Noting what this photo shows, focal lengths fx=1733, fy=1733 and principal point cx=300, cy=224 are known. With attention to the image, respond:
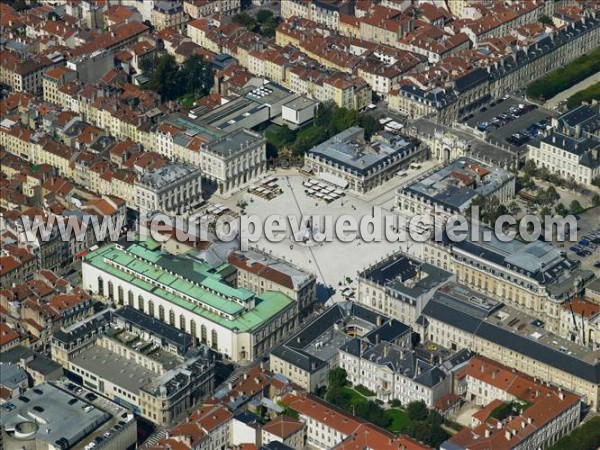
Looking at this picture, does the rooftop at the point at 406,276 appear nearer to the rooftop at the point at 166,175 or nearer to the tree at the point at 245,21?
the rooftop at the point at 166,175

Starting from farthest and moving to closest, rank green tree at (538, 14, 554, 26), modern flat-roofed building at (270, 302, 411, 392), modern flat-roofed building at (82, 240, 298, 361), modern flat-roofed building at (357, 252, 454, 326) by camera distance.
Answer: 1. green tree at (538, 14, 554, 26)
2. modern flat-roofed building at (357, 252, 454, 326)
3. modern flat-roofed building at (82, 240, 298, 361)
4. modern flat-roofed building at (270, 302, 411, 392)

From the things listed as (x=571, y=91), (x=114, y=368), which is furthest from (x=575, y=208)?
(x=114, y=368)

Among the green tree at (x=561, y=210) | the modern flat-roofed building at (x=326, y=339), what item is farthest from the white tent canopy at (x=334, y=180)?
the modern flat-roofed building at (x=326, y=339)

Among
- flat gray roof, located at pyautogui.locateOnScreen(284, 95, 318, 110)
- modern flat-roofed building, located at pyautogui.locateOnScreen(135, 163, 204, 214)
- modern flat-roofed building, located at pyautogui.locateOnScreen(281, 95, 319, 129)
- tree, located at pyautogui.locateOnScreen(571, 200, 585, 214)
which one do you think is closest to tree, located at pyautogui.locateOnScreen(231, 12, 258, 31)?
flat gray roof, located at pyautogui.locateOnScreen(284, 95, 318, 110)

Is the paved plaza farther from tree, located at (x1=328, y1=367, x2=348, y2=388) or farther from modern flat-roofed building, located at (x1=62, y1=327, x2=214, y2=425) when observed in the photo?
modern flat-roofed building, located at (x1=62, y1=327, x2=214, y2=425)

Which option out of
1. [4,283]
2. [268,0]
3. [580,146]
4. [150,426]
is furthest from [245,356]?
[268,0]

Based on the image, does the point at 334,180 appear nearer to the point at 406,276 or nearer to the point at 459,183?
the point at 459,183

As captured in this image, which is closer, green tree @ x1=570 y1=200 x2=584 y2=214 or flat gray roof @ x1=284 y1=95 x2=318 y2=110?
green tree @ x1=570 y1=200 x2=584 y2=214

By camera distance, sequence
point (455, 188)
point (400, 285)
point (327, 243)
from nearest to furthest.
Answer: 1. point (400, 285)
2. point (327, 243)
3. point (455, 188)
